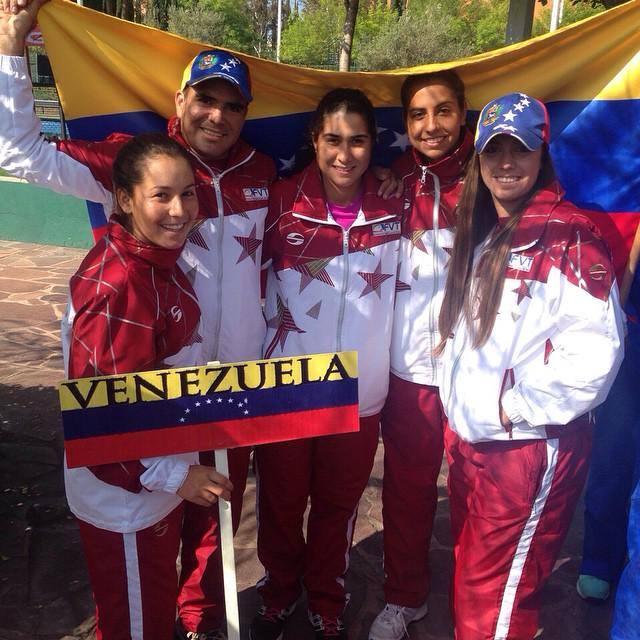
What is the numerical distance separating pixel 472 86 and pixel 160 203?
170 cm

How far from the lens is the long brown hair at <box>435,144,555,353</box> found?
2.22 m

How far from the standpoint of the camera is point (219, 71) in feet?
8.11

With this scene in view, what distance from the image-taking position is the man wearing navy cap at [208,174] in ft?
7.93

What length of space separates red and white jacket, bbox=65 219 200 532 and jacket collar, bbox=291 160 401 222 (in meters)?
0.64

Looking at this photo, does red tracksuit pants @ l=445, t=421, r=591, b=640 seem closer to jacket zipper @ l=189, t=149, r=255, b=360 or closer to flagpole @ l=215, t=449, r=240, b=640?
flagpole @ l=215, t=449, r=240, b=640

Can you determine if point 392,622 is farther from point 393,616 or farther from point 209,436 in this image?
point 209,436

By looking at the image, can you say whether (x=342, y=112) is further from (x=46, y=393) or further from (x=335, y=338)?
(x=46, y=393)

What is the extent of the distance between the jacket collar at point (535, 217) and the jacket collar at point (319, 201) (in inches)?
22.8

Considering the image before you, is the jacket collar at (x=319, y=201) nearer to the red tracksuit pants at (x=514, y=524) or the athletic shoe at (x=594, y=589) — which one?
the red tracksuit pants at (x=514, y=524)

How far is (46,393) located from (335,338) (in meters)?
3.61

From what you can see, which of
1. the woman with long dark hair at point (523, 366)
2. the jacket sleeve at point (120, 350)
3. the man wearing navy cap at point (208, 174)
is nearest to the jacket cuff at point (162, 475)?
the jacket sleeve at point (120, 350)

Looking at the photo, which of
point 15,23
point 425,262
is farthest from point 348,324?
point 15,23

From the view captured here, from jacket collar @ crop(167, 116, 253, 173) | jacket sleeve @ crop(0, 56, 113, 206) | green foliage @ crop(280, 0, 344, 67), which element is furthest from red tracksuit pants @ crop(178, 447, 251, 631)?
green foliage @ crop(280, 0, 344, 67)

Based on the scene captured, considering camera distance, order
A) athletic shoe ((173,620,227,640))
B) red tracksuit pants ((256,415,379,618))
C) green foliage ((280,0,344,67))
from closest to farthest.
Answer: red tracksuit pants ((256,415,379,618))
athletic shoe ((173,620,227,640))
green foliage ((280,0,344,67))
